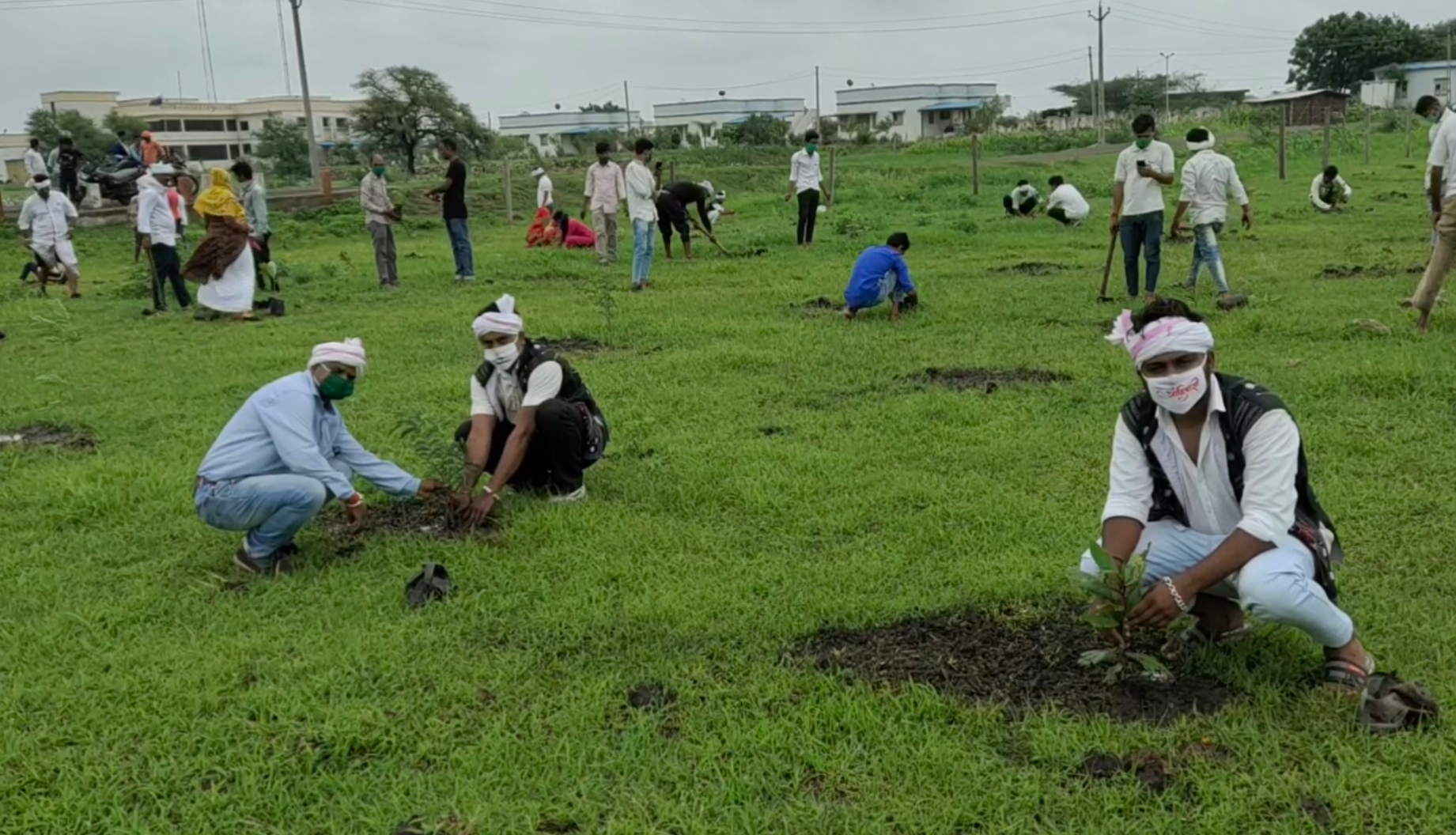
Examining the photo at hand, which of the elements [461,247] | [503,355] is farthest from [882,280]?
[461,247]

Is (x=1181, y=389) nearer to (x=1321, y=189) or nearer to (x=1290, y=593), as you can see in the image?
(x=1290, y=593)

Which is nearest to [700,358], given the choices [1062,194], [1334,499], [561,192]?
[1334,499]

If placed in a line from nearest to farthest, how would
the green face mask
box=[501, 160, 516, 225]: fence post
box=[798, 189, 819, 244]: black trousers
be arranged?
the green face mask, box=[798, 189, 819, 244]: black trousers, box=[501, 160, 516, 225]: fence post

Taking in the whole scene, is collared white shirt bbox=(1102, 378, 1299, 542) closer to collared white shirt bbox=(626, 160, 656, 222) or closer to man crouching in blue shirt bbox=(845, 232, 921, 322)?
man crouching in blue shirt bbox=(845, 232, 921, 322)

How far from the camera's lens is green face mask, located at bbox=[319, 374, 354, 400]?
198 inches

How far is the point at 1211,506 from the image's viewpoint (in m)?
3.74

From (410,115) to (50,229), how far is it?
1274 inches

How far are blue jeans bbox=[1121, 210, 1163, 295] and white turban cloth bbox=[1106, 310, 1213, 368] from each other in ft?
24.2

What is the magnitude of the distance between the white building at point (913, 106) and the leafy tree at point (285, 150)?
3612cm

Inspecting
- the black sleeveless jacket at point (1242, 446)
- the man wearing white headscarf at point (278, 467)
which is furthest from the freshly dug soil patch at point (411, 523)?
the black sleeveless jacket at point (1242, 446)

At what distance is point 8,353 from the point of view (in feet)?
36.3

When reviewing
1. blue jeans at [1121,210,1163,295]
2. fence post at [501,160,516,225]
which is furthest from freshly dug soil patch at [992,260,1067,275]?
fence post at [501,160,516,225]

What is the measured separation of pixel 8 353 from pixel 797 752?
10551 mm

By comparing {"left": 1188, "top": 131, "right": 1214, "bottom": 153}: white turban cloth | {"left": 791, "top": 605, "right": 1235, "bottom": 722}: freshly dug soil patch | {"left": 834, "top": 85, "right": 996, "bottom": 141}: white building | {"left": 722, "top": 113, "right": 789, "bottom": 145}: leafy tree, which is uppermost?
{"left": 834, "top": 85, "right": 996, "bottom": 141}: white building
